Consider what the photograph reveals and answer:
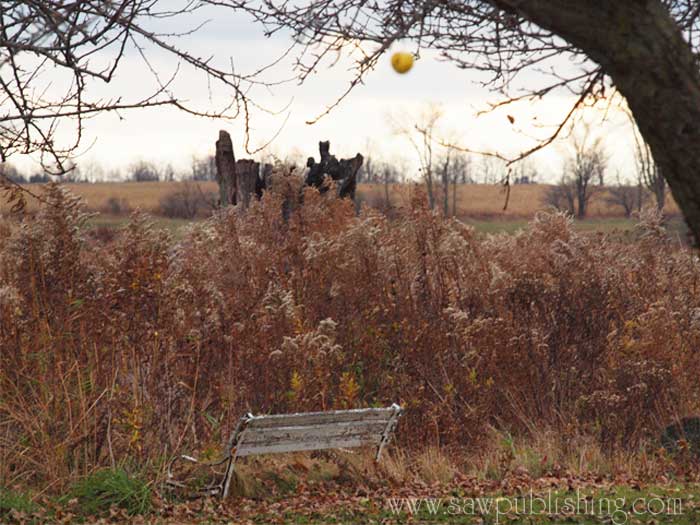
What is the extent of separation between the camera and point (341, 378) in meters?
9.07

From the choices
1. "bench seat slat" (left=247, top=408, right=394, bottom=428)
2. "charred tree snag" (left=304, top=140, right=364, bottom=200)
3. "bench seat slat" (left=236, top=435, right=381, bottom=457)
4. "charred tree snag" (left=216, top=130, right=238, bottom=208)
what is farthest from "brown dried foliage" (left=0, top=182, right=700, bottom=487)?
"charred tree snag" (left=216, top=130, right=238, bottom=208)

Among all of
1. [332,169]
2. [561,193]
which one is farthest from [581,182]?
[332,169]

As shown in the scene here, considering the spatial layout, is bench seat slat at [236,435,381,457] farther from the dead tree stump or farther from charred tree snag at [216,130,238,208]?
charred tree snag at [216,130,238,208]

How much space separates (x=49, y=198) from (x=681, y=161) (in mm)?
6412

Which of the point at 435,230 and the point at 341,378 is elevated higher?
the point at 435,230

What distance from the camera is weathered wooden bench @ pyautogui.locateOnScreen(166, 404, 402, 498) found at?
7.15 m

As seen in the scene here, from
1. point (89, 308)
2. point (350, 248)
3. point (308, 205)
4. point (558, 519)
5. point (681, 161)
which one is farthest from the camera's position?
point (308, 205)

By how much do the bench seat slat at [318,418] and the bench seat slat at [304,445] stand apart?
16 cm

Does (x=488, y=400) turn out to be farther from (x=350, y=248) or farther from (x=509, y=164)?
(x=509, y=164)

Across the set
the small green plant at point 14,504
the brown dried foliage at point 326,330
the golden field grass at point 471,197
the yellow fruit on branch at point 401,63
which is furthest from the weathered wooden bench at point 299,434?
the golden field grass at point 471,197

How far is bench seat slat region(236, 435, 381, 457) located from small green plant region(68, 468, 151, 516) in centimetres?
73

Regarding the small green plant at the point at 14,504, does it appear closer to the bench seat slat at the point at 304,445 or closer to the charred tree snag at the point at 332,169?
the bench seat slat at the point at 304,445

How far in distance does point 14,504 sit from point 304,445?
2031 millimetres

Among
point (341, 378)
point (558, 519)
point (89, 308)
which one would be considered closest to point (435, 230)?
point (341, 378)
